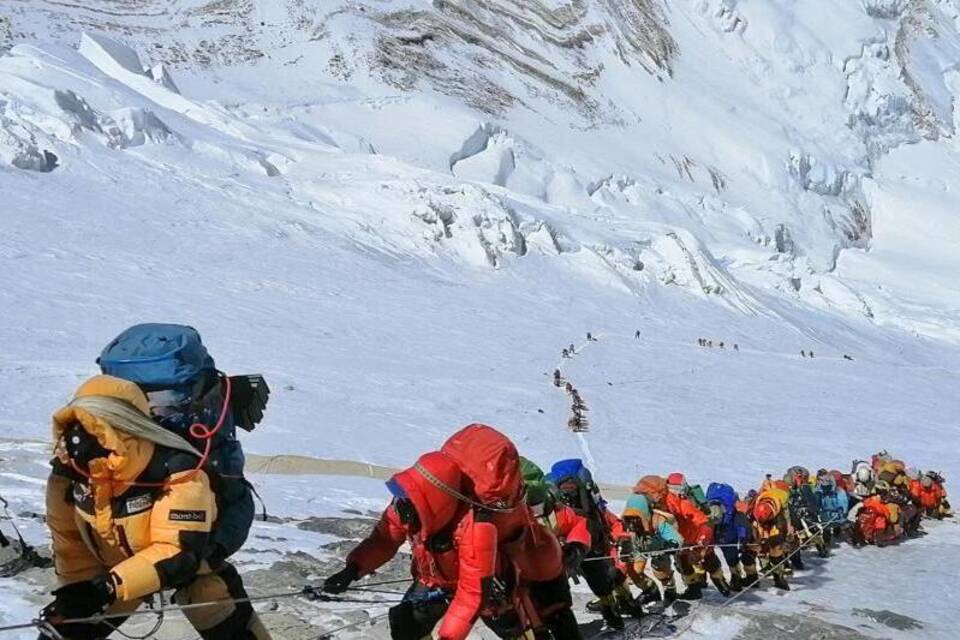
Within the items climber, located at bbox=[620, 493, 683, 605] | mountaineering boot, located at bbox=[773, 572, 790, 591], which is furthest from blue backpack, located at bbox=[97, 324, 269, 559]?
mountaineering boot, located at bbox=[773, 572, 790, 591]

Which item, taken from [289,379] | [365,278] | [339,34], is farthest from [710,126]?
[289,379]

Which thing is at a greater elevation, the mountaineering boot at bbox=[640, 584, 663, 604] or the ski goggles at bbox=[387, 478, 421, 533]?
the ski goggles at bbox=[387, 478, 421, 533]

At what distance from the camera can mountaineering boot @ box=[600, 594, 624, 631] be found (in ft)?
20.7

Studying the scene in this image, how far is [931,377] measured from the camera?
34.6 meters

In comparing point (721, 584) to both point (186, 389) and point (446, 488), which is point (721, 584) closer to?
point (446, 488)

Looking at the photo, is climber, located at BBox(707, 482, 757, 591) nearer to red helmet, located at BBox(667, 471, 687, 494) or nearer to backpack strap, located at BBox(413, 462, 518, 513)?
red helmet, located at BBox(667, 471, 687, 494)

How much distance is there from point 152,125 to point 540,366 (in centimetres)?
2248

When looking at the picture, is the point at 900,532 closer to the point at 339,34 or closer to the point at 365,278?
the point at 365,278

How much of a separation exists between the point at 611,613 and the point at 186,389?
12.8 feet

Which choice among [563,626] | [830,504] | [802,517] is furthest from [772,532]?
[563,626]

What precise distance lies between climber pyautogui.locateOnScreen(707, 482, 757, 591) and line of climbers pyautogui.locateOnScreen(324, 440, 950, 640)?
0.01 metres

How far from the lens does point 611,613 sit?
21.0ft

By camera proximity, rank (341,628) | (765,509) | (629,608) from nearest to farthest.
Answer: (341,628)
(629,608)
(765,509)

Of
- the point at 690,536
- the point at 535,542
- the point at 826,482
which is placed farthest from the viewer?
the point at 826,482
